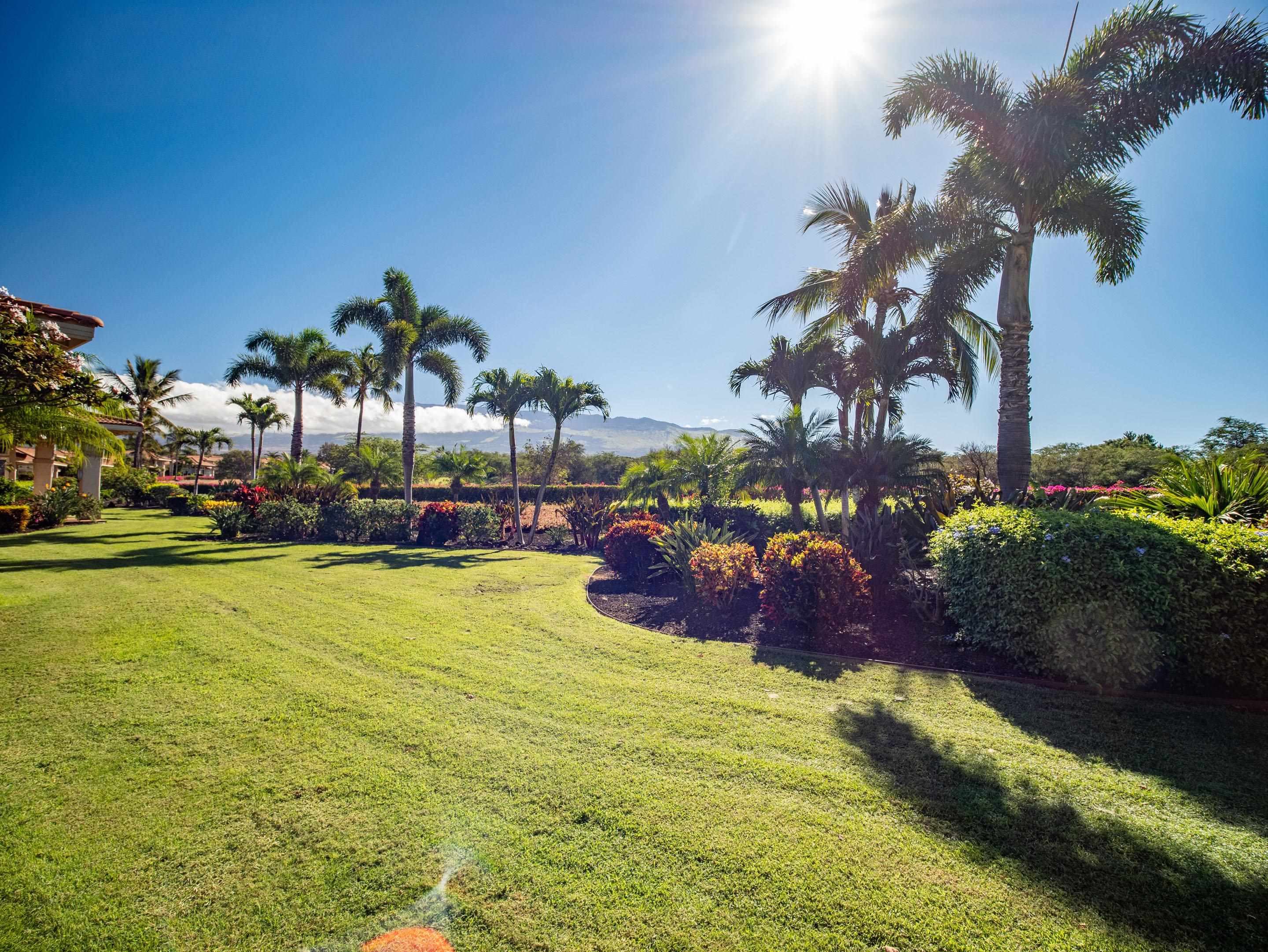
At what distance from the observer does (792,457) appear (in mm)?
10062

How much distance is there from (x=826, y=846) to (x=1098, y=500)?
640cm

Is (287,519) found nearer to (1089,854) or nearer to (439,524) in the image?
(439,524)

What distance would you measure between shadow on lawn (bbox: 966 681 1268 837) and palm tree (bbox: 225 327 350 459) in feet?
95.7

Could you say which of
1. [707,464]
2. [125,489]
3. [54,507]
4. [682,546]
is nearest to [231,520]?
[54,507]

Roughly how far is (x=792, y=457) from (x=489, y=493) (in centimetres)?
2685

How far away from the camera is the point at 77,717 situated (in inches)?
154

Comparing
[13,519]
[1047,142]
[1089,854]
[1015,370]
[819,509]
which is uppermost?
[1047,142]

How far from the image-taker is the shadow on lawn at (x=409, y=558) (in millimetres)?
11492

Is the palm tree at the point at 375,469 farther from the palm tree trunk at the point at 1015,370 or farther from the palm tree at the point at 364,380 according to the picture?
the palm tree trunk at the point at 1015,370

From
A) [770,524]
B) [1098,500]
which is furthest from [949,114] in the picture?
[770,524]

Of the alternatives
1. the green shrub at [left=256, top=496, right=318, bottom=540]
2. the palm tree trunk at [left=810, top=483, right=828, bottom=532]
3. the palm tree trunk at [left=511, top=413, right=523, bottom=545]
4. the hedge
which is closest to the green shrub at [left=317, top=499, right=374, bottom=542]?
the green shrub at [left=256, top=496, right=318, bottom=540]

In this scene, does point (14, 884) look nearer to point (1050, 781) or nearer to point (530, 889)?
point (530, 889)

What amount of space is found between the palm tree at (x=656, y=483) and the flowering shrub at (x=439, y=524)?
545cm

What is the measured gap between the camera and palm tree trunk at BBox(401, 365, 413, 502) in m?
19.2
